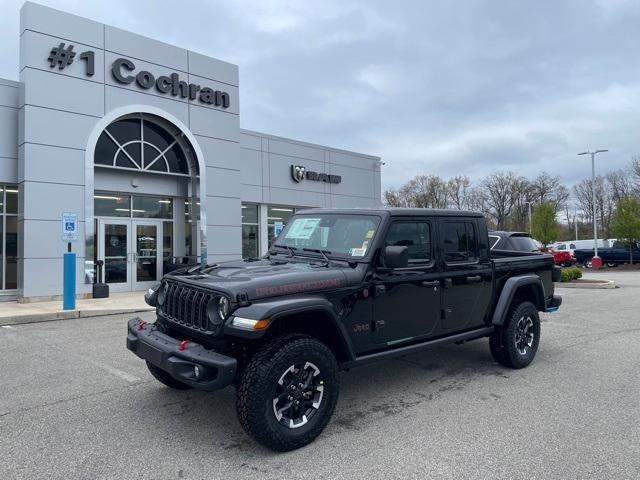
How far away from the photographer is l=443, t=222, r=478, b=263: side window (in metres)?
5.06

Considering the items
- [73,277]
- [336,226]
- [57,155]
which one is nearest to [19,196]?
[57,155]

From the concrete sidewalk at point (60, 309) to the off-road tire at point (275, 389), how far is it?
26.3 feet

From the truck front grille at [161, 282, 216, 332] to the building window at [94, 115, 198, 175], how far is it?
11.0m

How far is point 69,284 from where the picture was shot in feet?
34.6

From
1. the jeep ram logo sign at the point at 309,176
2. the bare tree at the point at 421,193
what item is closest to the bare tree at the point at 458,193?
the bare tree at the point at 421,193

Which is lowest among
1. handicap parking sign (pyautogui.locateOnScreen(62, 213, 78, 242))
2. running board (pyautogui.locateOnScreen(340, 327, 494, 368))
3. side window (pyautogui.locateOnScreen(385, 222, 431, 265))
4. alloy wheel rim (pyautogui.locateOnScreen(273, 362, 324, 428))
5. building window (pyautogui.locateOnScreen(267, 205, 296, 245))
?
alloy wheel rim (pyautogui.locateOnScreen(273, 362, 324, 428))

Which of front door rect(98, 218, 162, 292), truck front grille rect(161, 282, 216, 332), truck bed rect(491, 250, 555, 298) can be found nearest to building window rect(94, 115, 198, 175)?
front door rect(98, 218, 162, 292)

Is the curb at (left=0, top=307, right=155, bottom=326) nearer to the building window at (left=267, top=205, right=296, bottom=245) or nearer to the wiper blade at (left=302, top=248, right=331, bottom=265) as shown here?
the wiper blade at (left=302, top=248, right=331, bottom=265)

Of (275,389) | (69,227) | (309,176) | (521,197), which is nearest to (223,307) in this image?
(275,389)

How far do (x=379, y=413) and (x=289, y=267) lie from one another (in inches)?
60.9

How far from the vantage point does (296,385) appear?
11.9 feet

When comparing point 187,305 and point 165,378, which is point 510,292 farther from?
point 165,378

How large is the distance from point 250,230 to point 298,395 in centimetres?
A: 1579

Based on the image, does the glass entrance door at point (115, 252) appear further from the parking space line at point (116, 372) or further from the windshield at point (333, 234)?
the windshield at point (333, 234)
